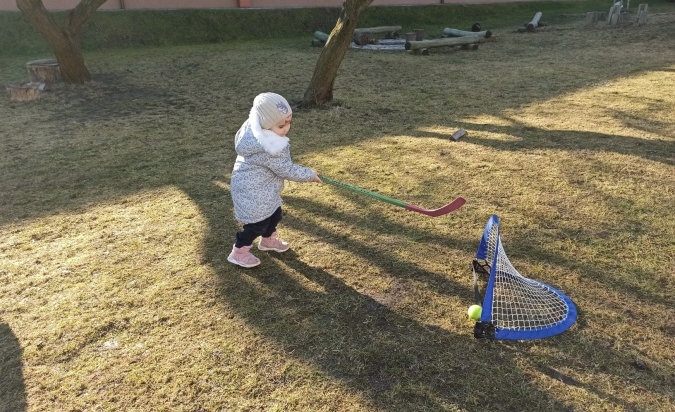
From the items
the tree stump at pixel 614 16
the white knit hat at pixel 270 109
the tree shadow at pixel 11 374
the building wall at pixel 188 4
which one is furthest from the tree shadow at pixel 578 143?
the building wall at pixel 188 4

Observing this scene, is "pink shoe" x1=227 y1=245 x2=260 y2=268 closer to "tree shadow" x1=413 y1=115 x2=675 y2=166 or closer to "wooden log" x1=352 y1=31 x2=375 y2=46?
"tree shadow" x1=413 y1=115 x2=675 y2=166

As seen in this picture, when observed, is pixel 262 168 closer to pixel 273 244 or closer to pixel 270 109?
pixel 270 109

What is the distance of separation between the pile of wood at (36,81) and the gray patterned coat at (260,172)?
21.7 feet

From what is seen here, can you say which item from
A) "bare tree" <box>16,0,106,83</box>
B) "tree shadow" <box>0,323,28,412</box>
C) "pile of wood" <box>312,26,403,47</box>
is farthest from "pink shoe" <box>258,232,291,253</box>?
"pile of wood" <box>312,26,403,47</box>

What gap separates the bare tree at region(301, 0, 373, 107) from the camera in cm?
712

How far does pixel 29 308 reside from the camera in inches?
119

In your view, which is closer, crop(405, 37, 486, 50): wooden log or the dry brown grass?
the dry brown grass

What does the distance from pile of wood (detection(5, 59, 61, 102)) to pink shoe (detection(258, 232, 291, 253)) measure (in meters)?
6.53

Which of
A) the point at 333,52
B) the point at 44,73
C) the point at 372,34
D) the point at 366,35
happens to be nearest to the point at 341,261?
the point at 333,52

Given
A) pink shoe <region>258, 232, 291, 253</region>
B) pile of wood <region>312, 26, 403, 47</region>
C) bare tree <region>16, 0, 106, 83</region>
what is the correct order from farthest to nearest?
pile of wood <region>312, 26, 403, 47</region> < bare tree <region>16, 0, 106, 83</region> < pink shoe <region>258, 232, 291, 253</region>

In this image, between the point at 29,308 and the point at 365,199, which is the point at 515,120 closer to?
the point at 365,199

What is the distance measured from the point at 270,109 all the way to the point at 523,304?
185 cm

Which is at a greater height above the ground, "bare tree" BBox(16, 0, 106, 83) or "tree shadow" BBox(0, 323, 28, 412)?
"bare tree" BBox(16, 0, 106, 83)

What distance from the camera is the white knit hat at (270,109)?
9.74ft
